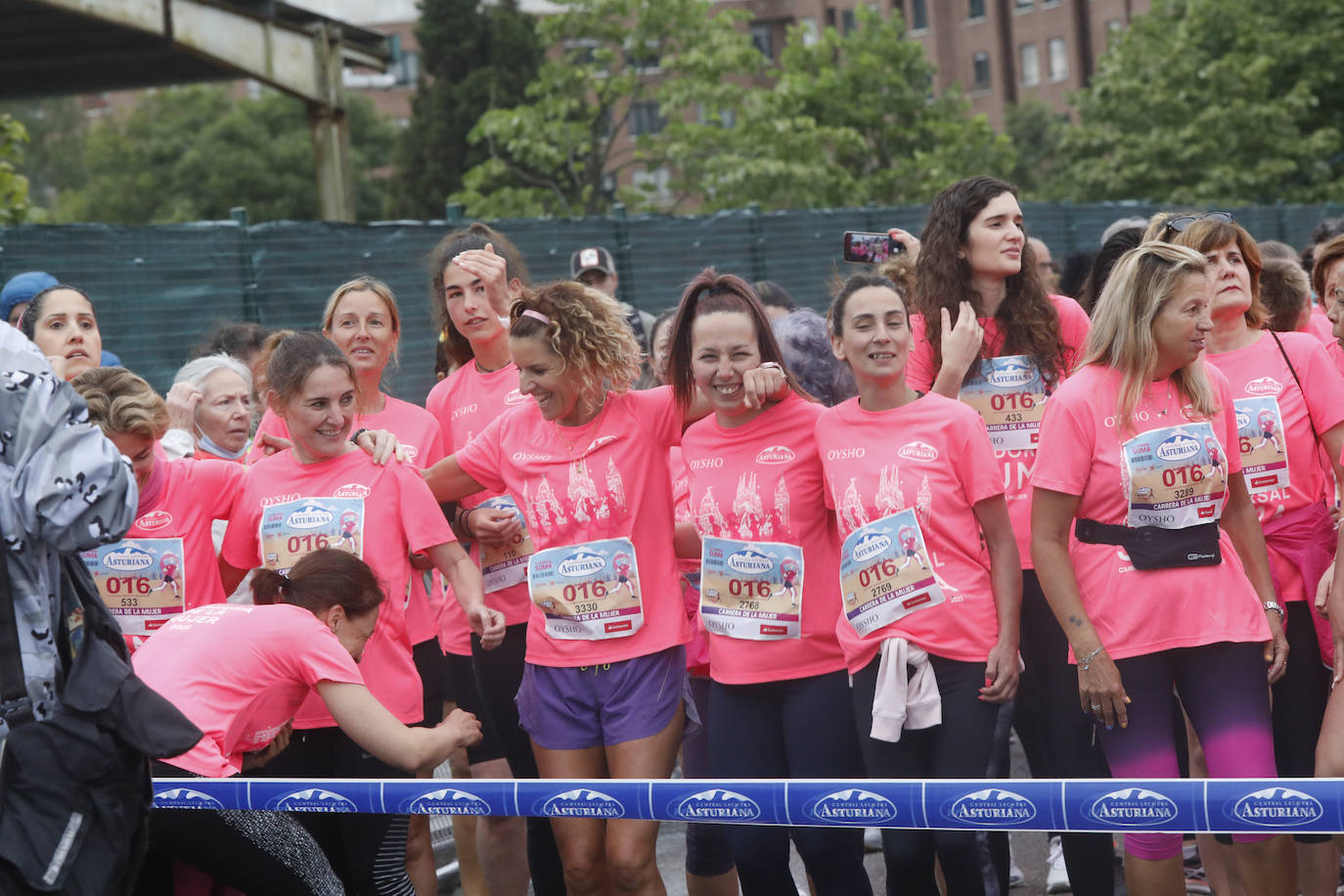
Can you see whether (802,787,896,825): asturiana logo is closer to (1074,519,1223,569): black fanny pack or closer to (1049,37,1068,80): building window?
(1074,519,1223,569): black fanny pack

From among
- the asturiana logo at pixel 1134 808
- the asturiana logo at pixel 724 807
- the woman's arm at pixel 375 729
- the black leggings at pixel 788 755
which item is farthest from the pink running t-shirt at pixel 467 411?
the asturiana logo at pixel 1134 808

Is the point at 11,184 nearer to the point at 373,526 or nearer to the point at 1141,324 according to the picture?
the point at 373,526

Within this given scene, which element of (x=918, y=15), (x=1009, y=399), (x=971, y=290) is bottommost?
(x=1009, y=399)

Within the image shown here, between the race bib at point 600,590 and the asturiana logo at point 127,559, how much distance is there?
54.6 inches

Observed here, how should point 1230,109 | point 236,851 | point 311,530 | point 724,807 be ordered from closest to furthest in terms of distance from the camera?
point 724,807
point 236,851
point 311,530
point 1230,109

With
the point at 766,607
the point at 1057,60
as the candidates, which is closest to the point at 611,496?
the point at 766,607

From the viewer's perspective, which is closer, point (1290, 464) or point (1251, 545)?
point (1251, 545)

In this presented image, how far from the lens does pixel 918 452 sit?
4.15 meters

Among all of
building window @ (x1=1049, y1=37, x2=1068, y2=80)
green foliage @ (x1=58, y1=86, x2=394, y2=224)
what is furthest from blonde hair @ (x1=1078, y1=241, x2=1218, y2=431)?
building window @ (x1=1049, y1=37, x2=1068, y2=80)

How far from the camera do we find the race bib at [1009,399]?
15.9 ft

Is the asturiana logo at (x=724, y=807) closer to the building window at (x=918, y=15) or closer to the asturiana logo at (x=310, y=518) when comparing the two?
the asturiana logo at (x=310, y=518)

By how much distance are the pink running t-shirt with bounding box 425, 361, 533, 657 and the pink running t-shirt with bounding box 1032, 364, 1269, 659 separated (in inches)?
74.8

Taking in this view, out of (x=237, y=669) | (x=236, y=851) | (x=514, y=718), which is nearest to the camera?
(x=236, y=851)

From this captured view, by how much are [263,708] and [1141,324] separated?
2623 mm
